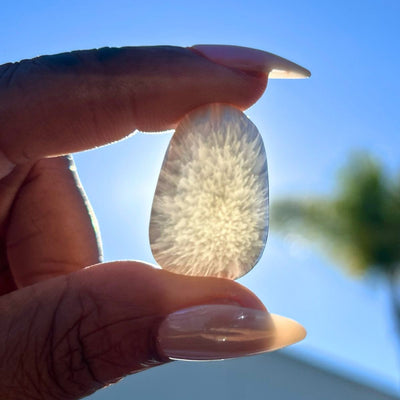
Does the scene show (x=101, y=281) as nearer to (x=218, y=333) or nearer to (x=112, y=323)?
(x=112, y=323)

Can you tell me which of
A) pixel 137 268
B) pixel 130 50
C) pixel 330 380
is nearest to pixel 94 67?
pixel 130 50

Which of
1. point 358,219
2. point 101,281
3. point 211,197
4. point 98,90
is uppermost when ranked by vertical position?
point 98,90

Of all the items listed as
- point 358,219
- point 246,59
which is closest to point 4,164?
point 246,59

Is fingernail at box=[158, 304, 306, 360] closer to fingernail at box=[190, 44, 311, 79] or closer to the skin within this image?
the skin

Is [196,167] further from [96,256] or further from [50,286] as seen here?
[96,256]

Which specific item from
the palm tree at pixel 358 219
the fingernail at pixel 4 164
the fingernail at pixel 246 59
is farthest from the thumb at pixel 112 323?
the palm tree at pixel 358 219

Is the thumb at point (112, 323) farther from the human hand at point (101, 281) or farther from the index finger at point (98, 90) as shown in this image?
the index finger at point (98, 90)
